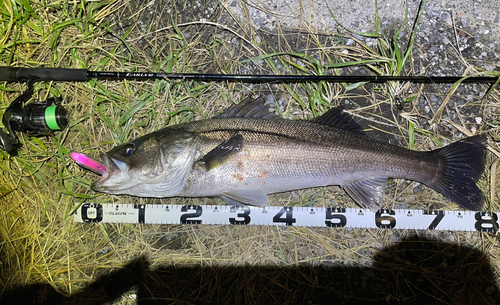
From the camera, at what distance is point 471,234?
306cm

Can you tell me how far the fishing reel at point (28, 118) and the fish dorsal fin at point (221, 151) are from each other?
1.59 metres

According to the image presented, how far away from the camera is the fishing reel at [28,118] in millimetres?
2852

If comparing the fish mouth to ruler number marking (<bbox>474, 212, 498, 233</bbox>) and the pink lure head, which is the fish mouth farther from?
ruler number marking (<bbox>474, 212, 498, 233</bbox>)

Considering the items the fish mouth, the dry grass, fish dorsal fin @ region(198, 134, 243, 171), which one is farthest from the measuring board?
fish dorsal fin @ region(198, 134, 243, 171)

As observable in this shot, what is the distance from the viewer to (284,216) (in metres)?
3.02

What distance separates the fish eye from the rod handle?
92 cm

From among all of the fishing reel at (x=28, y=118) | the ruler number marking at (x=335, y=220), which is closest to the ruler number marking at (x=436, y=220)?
the ruler number marking at (x=335, y=220)

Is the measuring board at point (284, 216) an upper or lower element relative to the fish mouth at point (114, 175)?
lower

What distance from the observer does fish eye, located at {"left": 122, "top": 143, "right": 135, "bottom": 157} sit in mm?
2646

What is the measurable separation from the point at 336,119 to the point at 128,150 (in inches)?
77.3

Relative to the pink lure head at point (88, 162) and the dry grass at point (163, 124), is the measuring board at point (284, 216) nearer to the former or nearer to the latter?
the dry grass at point (163, 124)

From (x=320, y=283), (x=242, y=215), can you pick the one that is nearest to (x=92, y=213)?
(x=242, y=215)

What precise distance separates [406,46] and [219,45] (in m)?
2.04

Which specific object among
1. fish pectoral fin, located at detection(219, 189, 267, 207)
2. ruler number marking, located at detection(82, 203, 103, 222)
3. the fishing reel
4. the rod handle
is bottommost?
ruler number marking, located at detection(82, 203, 103, 222)
